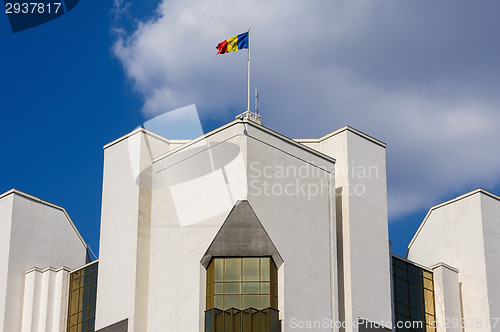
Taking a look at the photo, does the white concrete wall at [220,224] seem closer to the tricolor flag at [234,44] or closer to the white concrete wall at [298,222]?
the white concrete wall at [298,222]

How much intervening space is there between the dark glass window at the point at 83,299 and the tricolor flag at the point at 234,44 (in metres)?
15.1

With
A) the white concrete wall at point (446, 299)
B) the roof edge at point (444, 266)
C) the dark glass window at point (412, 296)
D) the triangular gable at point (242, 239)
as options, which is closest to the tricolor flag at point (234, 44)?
the triangular gable at point (242, 239)

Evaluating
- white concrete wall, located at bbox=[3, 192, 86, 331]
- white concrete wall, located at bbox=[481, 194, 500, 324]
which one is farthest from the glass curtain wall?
white concrete wall, located at bbox=[481, 194, 500, 324]

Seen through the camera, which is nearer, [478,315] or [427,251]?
[478,315]

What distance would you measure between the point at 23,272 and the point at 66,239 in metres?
4.49

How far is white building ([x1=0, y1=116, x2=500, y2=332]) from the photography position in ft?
193

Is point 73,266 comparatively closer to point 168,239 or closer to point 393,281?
point 168,239

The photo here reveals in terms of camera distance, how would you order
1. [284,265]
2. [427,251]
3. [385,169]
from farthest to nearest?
[427,251] → [385,169] → [284,265]

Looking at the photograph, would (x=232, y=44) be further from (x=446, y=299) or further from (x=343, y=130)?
(x=446, y=299)

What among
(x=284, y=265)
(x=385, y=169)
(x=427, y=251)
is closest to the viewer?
(x=284, y=265)

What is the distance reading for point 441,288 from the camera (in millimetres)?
68000

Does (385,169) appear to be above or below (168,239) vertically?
above

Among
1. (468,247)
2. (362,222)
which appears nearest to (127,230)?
(362,222)

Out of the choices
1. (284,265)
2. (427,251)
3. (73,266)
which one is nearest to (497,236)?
(427,251)
